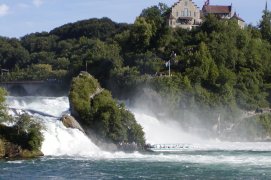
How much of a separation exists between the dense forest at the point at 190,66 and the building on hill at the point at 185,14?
219cm

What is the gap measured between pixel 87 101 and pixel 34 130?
989cm

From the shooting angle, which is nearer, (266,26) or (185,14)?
(185,14)

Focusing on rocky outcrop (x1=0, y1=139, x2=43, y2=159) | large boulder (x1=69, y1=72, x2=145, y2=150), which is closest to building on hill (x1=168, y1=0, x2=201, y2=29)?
large boulder (x1=69, y1=72, x2=145, y2=150)

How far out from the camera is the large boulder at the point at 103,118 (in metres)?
58.2

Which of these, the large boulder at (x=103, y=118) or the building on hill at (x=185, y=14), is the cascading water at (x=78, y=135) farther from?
the building on hill at (x=185, y=14)

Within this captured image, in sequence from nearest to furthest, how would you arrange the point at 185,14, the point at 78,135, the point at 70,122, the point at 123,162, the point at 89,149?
the point at 123,162 → the point at 89,149 → the point at 78,135 → the point at 70,122 → the point at 185,14

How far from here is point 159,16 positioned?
10612 cm

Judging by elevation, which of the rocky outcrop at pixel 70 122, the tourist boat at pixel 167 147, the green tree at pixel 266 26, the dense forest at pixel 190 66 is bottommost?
the tourist boat at pixel 167 147

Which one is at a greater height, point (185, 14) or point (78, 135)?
point (185, 14)

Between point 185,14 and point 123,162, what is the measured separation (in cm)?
6134

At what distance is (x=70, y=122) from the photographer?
5897 centimetres

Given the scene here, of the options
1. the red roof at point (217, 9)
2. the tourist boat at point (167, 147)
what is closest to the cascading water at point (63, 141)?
the tourist boat at point (167, 147)

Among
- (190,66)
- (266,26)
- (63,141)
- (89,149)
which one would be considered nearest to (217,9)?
(266,26)

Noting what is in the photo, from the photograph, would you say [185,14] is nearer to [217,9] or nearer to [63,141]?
[217,9]
